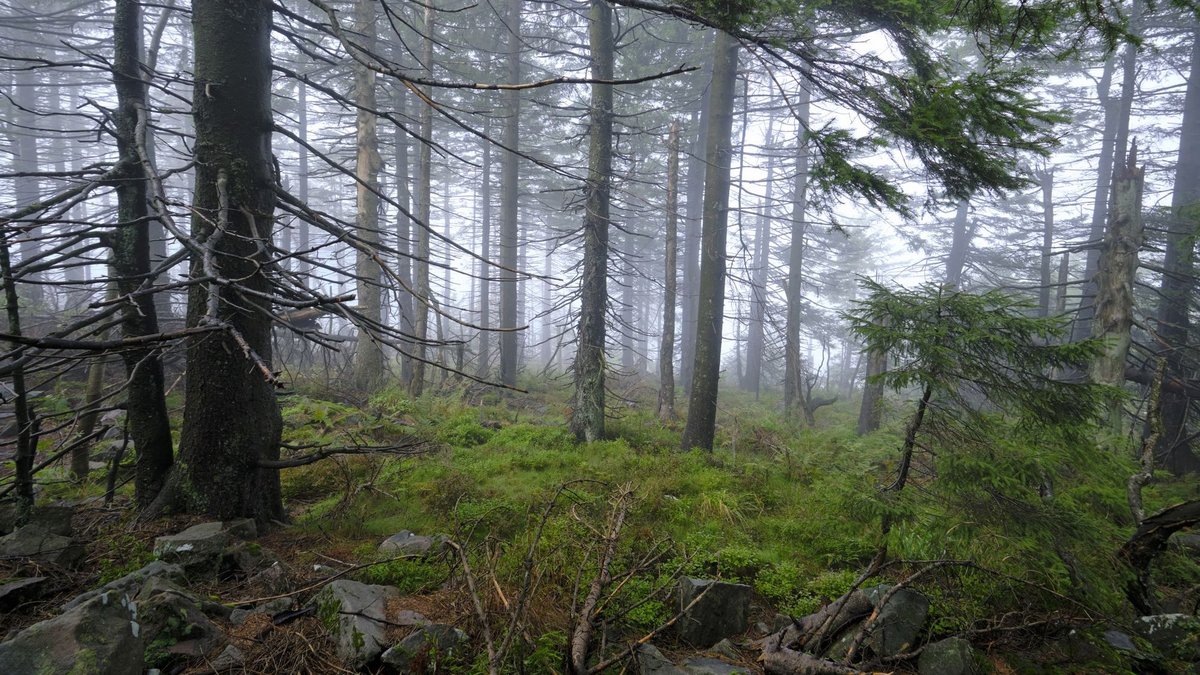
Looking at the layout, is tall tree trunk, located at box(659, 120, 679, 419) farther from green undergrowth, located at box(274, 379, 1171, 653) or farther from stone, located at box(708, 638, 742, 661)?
stone, located at box(708, 638, 742, 661)

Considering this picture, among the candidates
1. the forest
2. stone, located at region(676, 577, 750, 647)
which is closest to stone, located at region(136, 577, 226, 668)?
the forest

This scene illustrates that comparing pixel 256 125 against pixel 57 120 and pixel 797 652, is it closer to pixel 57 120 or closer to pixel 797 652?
pixel 797 652

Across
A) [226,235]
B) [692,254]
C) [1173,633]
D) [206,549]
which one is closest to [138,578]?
[206,549]

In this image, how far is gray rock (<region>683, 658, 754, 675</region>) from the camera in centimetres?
268

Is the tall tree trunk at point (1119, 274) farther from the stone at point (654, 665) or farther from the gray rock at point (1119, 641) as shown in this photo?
the stone at point (654, 665)

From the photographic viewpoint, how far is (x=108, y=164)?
152 inches

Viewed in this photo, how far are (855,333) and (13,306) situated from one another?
22.0 ft

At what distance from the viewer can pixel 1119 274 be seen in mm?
8500

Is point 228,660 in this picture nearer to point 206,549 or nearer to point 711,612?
point 206,549

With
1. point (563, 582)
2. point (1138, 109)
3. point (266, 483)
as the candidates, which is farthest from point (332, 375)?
point (1138, 109)

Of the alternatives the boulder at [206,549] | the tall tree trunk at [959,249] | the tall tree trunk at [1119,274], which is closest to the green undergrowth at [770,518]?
the boulder at [206,549]

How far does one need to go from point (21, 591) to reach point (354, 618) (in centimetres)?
193

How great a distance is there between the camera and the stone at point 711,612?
3.41 meters

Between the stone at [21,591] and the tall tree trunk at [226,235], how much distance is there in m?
1.02
